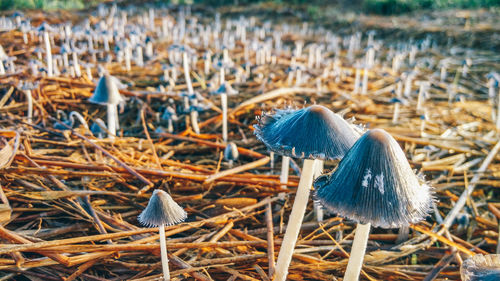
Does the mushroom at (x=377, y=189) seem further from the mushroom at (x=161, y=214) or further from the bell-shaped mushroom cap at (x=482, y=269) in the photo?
the mushroom at (x=161, y=214)

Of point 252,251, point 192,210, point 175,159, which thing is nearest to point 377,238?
point 252,251

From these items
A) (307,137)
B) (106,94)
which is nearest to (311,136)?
(307,137)

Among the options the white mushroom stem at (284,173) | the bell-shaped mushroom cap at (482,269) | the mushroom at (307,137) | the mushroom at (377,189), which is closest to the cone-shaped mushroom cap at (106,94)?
the white mushroom stem at (284,173)

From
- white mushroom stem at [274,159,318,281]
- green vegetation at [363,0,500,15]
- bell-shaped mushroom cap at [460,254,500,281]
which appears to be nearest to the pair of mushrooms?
white mushroom stem at [274,159,318,281]

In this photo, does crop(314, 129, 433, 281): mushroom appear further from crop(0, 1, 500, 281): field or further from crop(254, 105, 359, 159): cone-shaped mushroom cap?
crop(254, 105, 359, 159): cone-shaped mushroom cap

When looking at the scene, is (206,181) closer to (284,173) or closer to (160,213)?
(284,173)

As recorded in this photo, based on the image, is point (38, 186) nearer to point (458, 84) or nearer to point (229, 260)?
point (229, 260)
